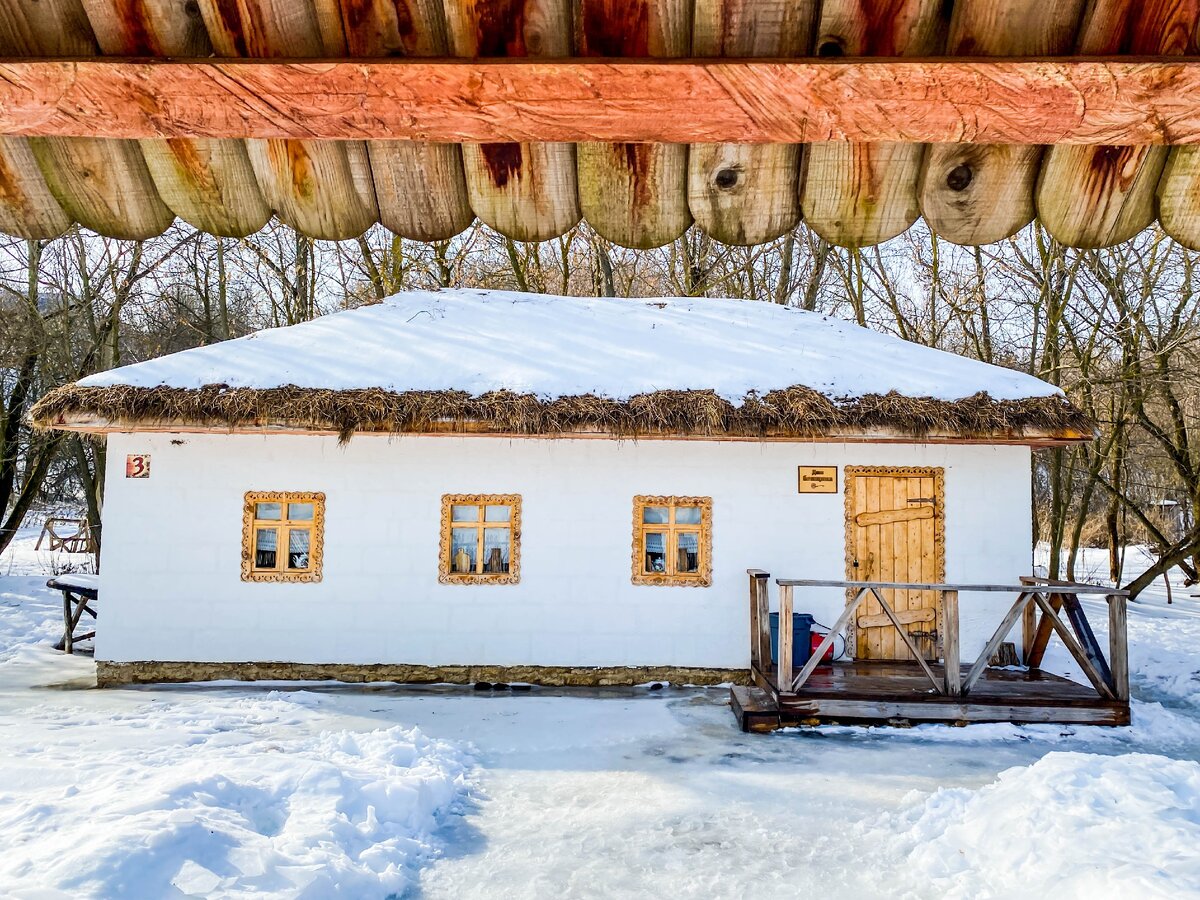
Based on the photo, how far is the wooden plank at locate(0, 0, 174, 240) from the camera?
1.61 meters

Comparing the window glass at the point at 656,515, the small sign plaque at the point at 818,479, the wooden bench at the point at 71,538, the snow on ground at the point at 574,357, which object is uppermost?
the snow on ground at the point at 574,357

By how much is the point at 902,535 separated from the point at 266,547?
6979 mm

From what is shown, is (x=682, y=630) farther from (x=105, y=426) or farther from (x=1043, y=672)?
(x=105, y=426)

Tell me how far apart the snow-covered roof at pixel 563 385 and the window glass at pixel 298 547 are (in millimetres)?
1333

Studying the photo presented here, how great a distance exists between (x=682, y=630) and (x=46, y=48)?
8.02 meters

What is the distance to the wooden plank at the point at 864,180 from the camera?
154 centimetres

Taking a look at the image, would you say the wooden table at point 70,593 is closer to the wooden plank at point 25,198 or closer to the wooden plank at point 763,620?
the wooden plank at point 763,620

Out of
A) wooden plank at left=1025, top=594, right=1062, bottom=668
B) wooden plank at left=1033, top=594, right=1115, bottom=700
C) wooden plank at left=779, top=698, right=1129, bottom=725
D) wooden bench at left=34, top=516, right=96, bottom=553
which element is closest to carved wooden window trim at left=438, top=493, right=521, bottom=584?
wooden plank at left=779, top=698, right=1129, bottom=725

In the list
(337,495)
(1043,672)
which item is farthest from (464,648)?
(1043,672)

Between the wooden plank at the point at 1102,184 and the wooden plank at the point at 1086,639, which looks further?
the wooden plank at the point at 1086,639

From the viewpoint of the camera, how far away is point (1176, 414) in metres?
15.3

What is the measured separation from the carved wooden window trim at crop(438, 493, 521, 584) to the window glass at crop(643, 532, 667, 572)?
4.63 feet

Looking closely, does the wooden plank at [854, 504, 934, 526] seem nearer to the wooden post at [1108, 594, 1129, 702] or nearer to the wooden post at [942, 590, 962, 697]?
the wooden post at [942, 590, 962, 697]

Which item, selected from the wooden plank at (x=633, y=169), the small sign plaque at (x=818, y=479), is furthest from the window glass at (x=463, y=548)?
the wooden plank at (x=633, y=169)
